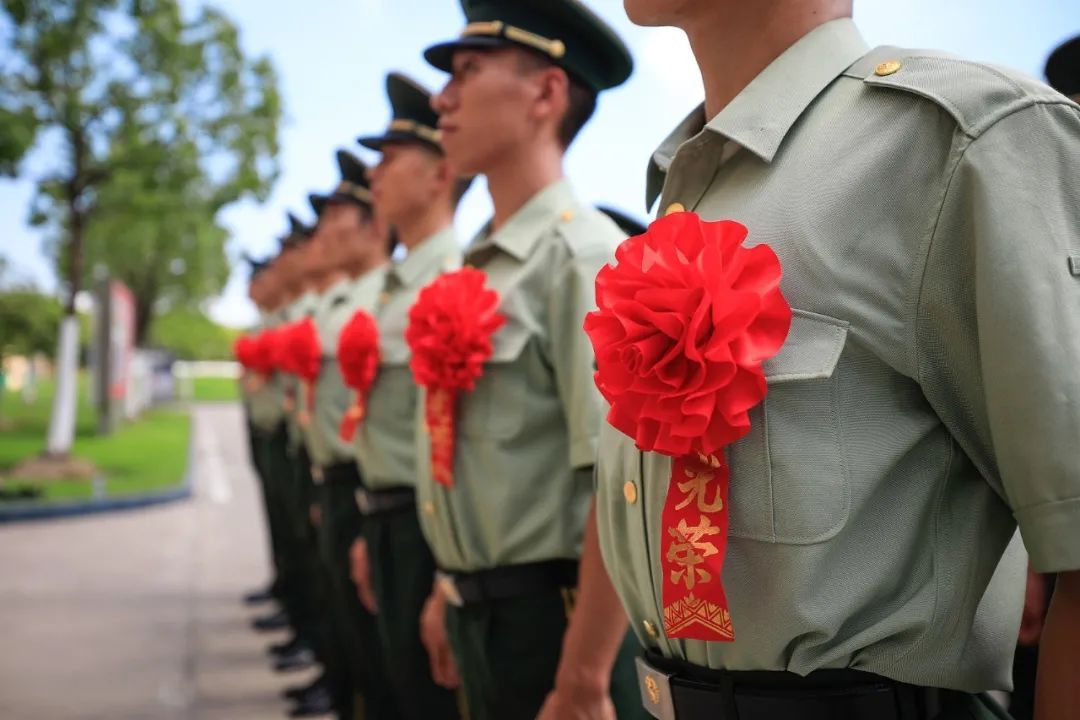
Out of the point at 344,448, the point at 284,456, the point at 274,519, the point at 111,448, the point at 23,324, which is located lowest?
the point at 111,448

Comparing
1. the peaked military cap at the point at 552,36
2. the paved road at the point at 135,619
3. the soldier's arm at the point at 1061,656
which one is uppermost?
the peaked military cap at the point at 552,36

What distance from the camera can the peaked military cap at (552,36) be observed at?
95.1 inches

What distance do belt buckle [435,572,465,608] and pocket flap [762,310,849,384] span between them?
1354mm

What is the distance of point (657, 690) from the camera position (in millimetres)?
1301

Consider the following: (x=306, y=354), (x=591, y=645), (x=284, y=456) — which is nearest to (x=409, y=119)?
(x=306, y=354)

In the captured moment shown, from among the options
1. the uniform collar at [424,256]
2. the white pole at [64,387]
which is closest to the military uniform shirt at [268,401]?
the uniform collar at [424,256]

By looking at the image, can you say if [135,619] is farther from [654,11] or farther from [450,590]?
[654,11]

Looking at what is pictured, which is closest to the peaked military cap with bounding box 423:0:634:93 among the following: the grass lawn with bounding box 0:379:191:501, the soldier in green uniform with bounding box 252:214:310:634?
the soldier in green uniform with bounding box 252:214:310:634

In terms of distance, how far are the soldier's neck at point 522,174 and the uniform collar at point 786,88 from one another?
1227 mm

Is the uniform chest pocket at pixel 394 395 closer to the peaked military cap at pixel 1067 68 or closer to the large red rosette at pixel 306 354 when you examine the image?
the large red rosette at pixel 306 354

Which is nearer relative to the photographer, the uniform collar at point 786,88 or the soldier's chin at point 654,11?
the uniform collar at point 786,88

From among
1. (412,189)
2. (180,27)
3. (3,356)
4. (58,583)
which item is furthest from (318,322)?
(3,356)

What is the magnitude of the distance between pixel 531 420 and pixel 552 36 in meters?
0.89

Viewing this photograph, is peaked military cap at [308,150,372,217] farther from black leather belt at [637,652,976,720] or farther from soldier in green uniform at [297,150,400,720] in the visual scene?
black leather belt at [637,652,976,720]
